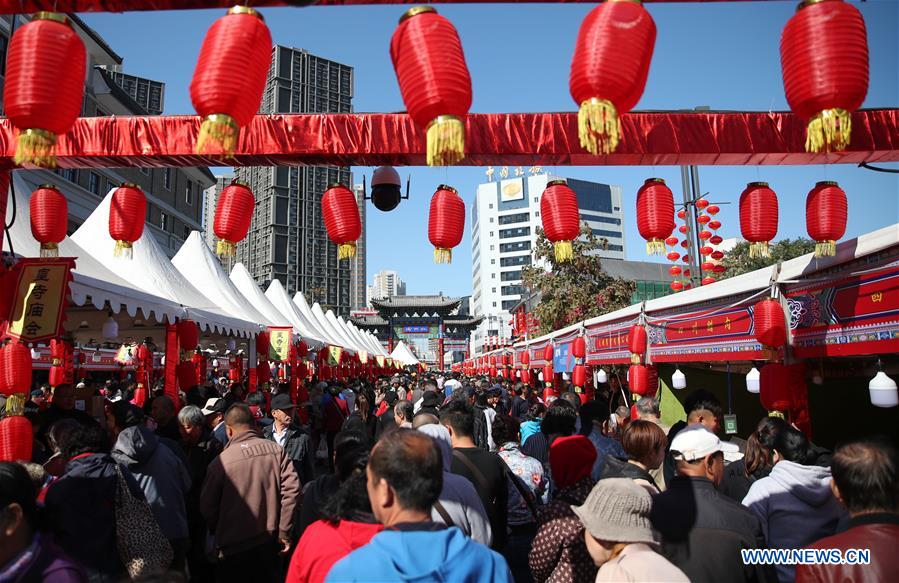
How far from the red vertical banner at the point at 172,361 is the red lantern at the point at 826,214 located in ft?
25.9

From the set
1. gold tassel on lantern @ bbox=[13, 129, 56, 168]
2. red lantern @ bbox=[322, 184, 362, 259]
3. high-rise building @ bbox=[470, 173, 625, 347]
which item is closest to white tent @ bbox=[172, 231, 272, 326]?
red lantern @ bbox=[322, 184, 362, 259]

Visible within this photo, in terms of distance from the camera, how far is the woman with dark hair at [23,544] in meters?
1.87

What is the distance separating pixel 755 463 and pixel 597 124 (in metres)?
2.70

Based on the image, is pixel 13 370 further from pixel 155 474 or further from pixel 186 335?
pixel 186 335

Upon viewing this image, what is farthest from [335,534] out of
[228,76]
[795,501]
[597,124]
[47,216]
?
[47,216]

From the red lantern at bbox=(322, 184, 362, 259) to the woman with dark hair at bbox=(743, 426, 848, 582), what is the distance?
142 inches

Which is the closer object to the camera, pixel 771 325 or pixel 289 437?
pixel 771 325

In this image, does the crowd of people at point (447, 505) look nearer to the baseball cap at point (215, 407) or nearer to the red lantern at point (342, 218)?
the baseball cap at point (215, 407)

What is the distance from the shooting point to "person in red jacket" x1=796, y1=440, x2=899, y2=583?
1924mm

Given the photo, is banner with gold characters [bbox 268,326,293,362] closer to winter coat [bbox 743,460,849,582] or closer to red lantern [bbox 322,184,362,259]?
red lantern [bbox 322,184,362,259]

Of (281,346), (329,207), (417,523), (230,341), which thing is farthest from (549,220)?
(230,341)

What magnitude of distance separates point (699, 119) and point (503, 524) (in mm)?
3899

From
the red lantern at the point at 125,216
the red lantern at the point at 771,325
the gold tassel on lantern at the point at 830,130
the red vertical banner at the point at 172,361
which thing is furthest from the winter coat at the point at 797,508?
the red vertical banner at the point at 172,361

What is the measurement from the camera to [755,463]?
3795 mm
